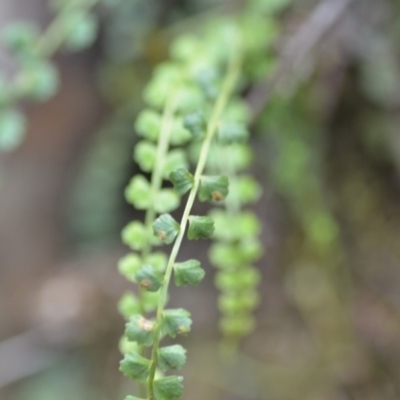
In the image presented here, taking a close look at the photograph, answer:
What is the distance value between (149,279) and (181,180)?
110mm

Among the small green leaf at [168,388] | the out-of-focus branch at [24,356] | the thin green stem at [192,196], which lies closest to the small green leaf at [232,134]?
the thin green stem at [192,196]

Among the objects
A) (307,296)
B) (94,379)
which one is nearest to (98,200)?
(94,379)

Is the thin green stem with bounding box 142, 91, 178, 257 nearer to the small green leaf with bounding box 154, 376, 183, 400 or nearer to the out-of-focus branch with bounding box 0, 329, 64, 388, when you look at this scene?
the small green leaf with bounding box 154, 376, 183, 400

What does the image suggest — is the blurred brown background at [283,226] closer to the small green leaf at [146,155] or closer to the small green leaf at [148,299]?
the small green leaf at [146,155]

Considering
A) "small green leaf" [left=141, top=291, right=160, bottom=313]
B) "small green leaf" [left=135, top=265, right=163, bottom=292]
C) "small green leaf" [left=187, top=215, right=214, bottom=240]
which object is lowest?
"small green leaf" [left=135, top=265, right=163, bottom=292]

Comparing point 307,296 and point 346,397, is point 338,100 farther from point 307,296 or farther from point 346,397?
point 346,397

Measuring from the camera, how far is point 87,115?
1615 millimetres

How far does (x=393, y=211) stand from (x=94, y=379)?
2.79 ft

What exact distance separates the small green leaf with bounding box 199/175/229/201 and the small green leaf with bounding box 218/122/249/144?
0.44 feet

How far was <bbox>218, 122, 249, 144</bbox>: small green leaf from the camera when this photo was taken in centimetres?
73

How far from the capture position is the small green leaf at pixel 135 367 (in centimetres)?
54

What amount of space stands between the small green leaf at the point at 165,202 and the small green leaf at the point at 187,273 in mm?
151

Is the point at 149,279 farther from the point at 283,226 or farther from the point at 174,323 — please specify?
the point at 283,226

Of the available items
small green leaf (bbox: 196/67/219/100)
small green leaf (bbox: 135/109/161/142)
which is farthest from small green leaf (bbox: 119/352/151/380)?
small green leaf (bbox: 196/67/219/100)
